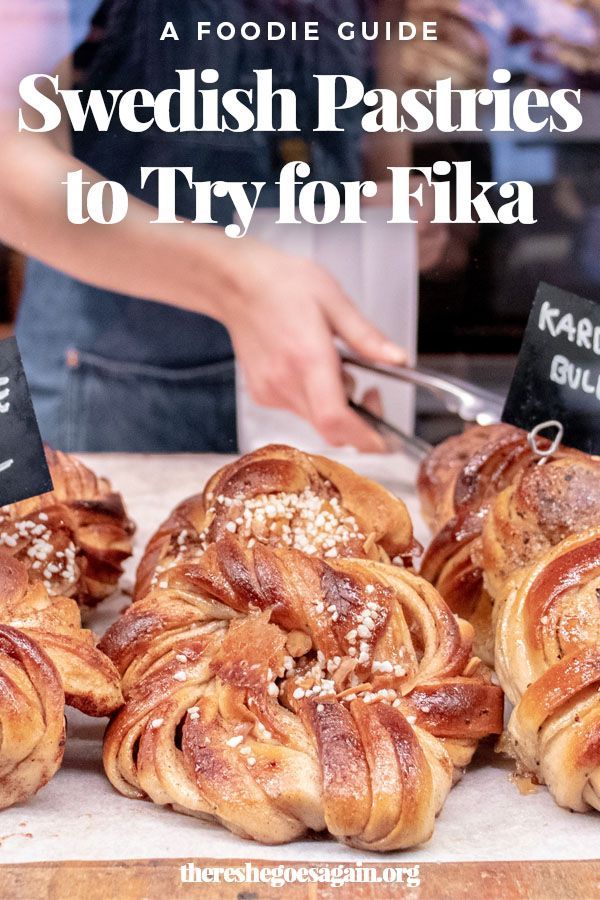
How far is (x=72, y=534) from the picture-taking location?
9.13 ft

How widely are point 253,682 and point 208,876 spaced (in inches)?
14.2

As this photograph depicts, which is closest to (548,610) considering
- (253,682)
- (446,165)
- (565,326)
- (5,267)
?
(253,682)

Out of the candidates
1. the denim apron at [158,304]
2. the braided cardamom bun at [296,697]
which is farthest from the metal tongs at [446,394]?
the braided cardamom bun at [296,697]

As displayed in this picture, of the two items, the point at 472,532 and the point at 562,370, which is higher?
the point at 562,370

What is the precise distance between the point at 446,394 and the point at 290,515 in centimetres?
96

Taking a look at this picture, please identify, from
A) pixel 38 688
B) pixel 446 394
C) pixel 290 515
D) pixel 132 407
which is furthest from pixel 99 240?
pixel 38 688

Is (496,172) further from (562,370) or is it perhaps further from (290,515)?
(290,515)

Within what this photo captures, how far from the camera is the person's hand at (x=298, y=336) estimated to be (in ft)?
9.74

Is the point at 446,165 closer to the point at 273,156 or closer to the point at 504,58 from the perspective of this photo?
the point at 273,156

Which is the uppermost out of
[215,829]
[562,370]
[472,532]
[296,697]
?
[562,370]

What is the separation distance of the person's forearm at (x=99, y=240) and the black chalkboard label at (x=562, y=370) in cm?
79

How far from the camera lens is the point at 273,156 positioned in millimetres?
2611

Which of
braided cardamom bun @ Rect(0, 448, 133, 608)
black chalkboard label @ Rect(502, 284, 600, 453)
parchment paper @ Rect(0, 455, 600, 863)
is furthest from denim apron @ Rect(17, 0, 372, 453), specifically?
parchment paper @ Rect(0, 455, 600, 863)

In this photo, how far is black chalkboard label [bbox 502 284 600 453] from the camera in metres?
2.62
